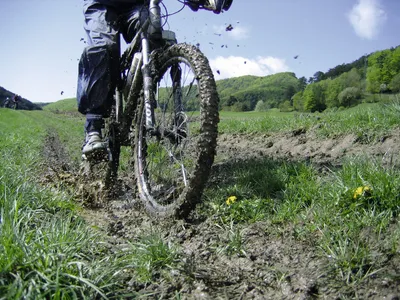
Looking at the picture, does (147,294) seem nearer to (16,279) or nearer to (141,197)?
(16,279)

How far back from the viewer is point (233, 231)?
89.6 inches

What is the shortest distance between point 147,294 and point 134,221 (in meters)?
1.29

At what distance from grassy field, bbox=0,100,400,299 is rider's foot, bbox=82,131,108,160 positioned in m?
0.71

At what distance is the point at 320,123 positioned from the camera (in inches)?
Answer: 225

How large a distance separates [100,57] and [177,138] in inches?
48.9

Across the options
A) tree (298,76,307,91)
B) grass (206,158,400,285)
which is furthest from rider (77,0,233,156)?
tree (298,76,307,91)

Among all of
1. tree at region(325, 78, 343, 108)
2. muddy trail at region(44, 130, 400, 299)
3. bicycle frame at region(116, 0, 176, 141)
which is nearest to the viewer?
muddy trail at region(44, 130, 400, 299)

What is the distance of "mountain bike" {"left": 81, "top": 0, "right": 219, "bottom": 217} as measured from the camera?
7.93ft

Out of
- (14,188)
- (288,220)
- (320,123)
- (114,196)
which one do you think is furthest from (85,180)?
(320,123)

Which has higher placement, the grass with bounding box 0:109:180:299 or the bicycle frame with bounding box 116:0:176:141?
the bicycle frame with bounding box 116:0:176:141

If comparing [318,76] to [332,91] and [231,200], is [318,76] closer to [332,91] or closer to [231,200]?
[332,91]

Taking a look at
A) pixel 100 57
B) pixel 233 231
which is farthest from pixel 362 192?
pixel 100 57

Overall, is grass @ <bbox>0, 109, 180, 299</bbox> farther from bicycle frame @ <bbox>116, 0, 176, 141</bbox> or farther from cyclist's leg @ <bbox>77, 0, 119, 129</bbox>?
cyclist's leg @ <bbox>77, 0, 119, 129</bbox>

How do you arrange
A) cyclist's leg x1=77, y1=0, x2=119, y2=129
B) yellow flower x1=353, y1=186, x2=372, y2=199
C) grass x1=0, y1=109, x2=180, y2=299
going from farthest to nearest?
cyclist's leg x1=77, y1=0, x2=119, y2=129, yellow flower x1=353, y1=186, x2=372, y2=199, grass x1=0, y1=109, x2=180, y2=299
